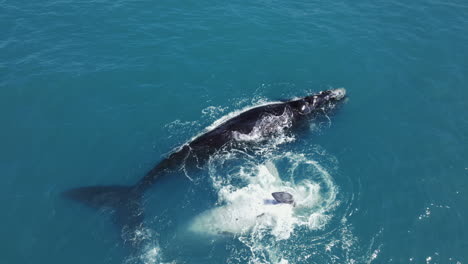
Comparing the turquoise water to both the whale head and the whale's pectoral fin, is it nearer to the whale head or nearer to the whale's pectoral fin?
the whale's pectoral fin

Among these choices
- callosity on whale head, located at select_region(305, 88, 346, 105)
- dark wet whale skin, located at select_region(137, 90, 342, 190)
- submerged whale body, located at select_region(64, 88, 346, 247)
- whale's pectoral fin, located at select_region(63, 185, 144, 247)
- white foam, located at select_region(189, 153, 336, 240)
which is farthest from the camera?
callosity on whale head, located at select_region(305, 88, 346, 105)

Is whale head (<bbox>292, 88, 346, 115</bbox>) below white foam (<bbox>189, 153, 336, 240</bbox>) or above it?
above

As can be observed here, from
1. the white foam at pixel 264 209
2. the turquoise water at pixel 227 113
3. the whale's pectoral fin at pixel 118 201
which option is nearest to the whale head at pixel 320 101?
the turquoise water at pixel 227 113

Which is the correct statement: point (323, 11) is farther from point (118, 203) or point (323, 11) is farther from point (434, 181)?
point (118, 203)

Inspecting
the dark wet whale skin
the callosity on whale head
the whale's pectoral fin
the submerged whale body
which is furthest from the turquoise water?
the callosity on whale head

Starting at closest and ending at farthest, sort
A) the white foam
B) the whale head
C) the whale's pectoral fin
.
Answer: the whale's pectoral fin, the white foam, the whale head

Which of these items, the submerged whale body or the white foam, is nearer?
the white foam
